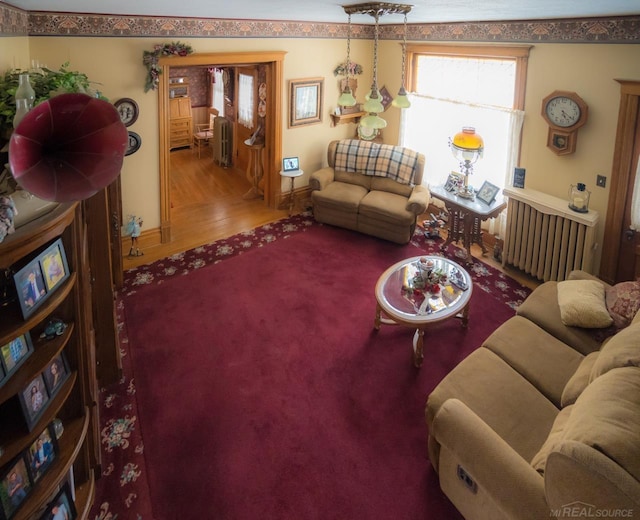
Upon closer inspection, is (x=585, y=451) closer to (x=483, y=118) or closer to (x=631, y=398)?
(x=631, y=398)

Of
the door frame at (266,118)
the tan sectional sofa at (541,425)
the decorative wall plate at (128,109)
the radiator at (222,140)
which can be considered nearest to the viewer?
the tan sectional sofa at (541,425)

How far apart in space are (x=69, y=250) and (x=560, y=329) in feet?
9.58

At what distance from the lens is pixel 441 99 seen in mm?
5574

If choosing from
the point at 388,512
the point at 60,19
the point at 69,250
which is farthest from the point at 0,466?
the point at 60,19

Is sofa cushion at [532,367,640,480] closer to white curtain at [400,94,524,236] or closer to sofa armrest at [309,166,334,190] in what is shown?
white curtain at [400,94,524,236]

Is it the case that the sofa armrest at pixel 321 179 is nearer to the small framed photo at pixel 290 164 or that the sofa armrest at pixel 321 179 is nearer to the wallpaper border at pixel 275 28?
the small framed photo at pixel 290 164

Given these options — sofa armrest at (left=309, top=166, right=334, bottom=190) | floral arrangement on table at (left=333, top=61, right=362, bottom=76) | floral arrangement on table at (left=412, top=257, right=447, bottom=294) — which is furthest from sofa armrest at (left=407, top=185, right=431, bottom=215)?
floral arrangement on table at (left=333, top=61, right=362, bottom=76)

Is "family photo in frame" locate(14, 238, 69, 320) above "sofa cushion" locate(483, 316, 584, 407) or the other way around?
above

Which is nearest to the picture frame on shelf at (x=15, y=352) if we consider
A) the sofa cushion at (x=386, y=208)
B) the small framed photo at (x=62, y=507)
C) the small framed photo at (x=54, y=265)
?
the small framed photo at (x=54, y=265)

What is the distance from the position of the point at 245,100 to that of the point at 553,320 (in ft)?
19.4

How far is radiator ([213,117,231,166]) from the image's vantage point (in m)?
8.16

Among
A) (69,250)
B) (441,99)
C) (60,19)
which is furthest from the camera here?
(441,99)

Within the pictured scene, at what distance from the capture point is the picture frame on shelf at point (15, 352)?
171 cm

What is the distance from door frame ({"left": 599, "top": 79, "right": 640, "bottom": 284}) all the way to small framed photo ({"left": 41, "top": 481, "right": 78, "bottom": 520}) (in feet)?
14.5
